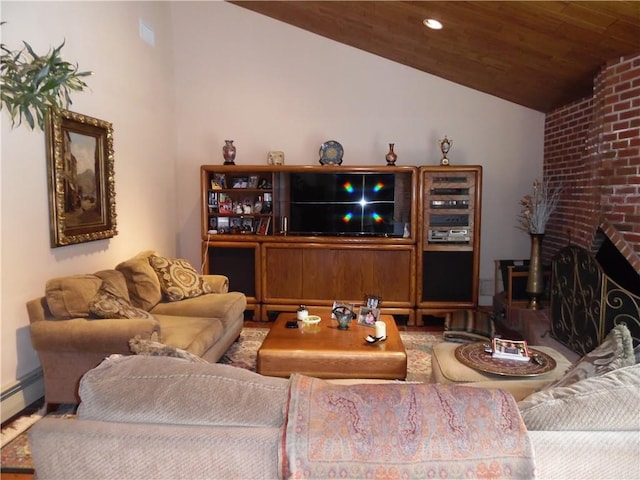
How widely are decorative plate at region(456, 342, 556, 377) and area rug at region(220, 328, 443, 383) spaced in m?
0.77

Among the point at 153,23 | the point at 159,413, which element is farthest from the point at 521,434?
the point at 153,23

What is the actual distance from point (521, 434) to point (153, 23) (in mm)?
5297

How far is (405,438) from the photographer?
3.69ft

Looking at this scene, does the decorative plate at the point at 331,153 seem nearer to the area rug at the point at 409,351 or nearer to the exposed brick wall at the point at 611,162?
the area rug at the point at 409,351

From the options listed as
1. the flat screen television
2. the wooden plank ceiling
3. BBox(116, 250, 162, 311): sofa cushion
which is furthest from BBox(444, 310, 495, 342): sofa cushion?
BBox(116, 250, 162, 311): sofa cushion

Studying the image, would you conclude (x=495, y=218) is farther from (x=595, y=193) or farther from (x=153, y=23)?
(x=153, y=23)

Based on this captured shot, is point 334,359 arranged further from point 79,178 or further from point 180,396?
point 79,178

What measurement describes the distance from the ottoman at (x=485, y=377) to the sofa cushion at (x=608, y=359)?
567 mm

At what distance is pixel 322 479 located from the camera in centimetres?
110

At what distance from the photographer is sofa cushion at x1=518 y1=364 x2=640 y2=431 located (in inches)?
46.4

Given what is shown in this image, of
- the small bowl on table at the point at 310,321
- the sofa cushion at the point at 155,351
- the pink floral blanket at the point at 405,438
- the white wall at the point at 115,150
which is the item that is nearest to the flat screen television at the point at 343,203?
the white wall at the point at 115,150

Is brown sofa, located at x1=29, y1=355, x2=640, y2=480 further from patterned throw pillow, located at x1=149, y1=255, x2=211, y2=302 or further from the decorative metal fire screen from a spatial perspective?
patterned throw pillow, located at x1=149, y1=255, x2=211, y2=302

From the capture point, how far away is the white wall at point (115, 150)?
9.70ft

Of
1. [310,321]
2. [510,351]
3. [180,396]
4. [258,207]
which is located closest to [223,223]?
[258,207]
